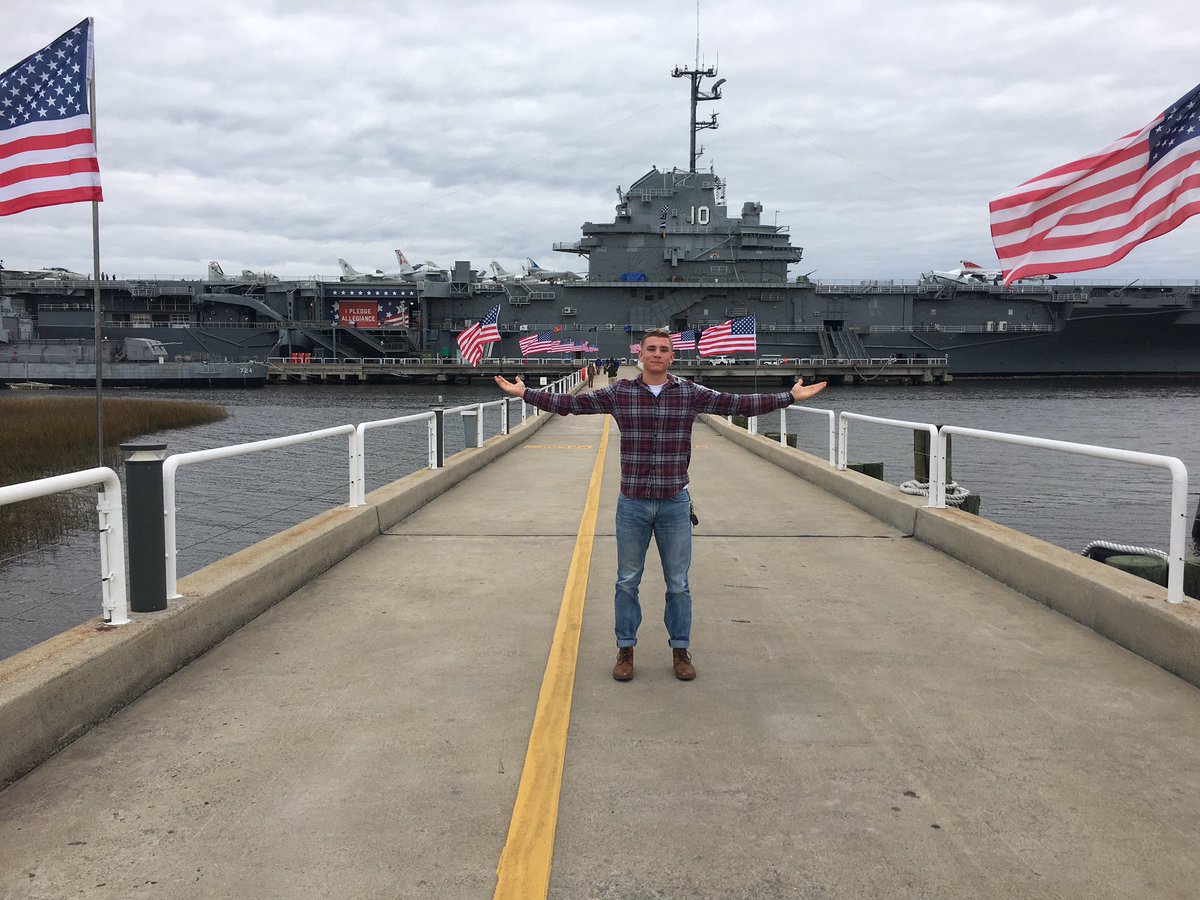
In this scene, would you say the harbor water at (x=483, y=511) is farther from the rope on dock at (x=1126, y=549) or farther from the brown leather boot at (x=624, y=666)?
the rope on dock at (x=1126, y=549)

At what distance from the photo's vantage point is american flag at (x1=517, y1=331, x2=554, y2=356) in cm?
5559

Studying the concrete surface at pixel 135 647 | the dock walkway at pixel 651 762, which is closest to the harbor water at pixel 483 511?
the concrete surface at pixel 135 647

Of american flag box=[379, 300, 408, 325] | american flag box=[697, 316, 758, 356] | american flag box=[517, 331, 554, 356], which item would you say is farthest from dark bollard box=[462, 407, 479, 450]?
american flag box=[379, 300, 408, 325]

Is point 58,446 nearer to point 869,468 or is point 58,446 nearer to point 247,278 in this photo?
point 869,468

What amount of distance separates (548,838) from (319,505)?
13.9m

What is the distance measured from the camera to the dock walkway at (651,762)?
3.08 metres

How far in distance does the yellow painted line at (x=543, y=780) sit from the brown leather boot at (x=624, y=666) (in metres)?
0.26

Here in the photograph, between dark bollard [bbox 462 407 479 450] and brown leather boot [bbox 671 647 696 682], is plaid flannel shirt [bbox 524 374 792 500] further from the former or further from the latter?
dark bollard [bbox 462 407 479 450]

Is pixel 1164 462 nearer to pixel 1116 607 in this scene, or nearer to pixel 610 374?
pixel 1116 607

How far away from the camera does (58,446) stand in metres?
22.6

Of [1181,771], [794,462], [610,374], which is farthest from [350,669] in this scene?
[610,374]

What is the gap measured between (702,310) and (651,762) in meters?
75.1

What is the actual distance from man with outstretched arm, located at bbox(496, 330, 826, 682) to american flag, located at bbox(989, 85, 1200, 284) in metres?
3.46

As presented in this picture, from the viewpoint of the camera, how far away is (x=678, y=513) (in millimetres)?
4941
